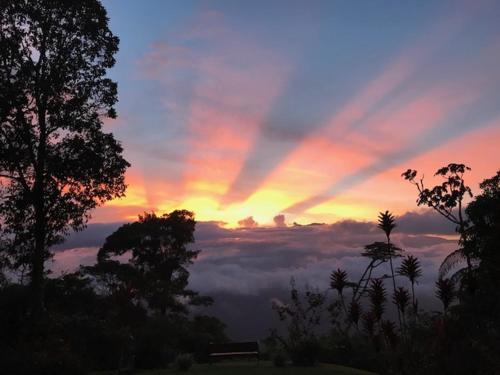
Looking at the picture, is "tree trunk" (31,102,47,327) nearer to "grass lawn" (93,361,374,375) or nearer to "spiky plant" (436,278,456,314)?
"grass lawn" (93,361,374,375)

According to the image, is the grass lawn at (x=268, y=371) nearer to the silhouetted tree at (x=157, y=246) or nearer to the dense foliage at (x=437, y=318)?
the dense foliage at (x=437, y=318)

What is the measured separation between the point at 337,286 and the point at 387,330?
20.0ft

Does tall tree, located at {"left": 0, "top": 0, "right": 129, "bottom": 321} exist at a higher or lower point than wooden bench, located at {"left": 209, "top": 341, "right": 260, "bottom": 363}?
higher

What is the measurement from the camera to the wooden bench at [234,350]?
76.8 ft

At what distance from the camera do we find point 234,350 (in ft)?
77.7

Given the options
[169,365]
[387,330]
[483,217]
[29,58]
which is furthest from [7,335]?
[483,217]

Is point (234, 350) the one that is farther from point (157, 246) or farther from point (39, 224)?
point (157, 246)

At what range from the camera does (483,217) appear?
3109 cm

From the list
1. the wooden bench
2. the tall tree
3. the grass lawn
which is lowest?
the grass lawn

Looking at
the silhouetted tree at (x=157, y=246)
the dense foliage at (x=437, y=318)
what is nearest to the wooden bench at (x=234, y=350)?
the dense foliage at (x=437, y=318)

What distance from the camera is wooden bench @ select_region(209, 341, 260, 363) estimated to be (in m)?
23.4

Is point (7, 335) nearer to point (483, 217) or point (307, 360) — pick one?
point (307, 360)

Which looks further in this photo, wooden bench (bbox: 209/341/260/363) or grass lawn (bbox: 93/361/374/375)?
wooden bench (bbox: 209/341/260/363)

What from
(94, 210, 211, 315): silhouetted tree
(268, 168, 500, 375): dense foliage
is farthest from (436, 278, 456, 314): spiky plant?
(94, 210, 211, 315): silhouetted tree
